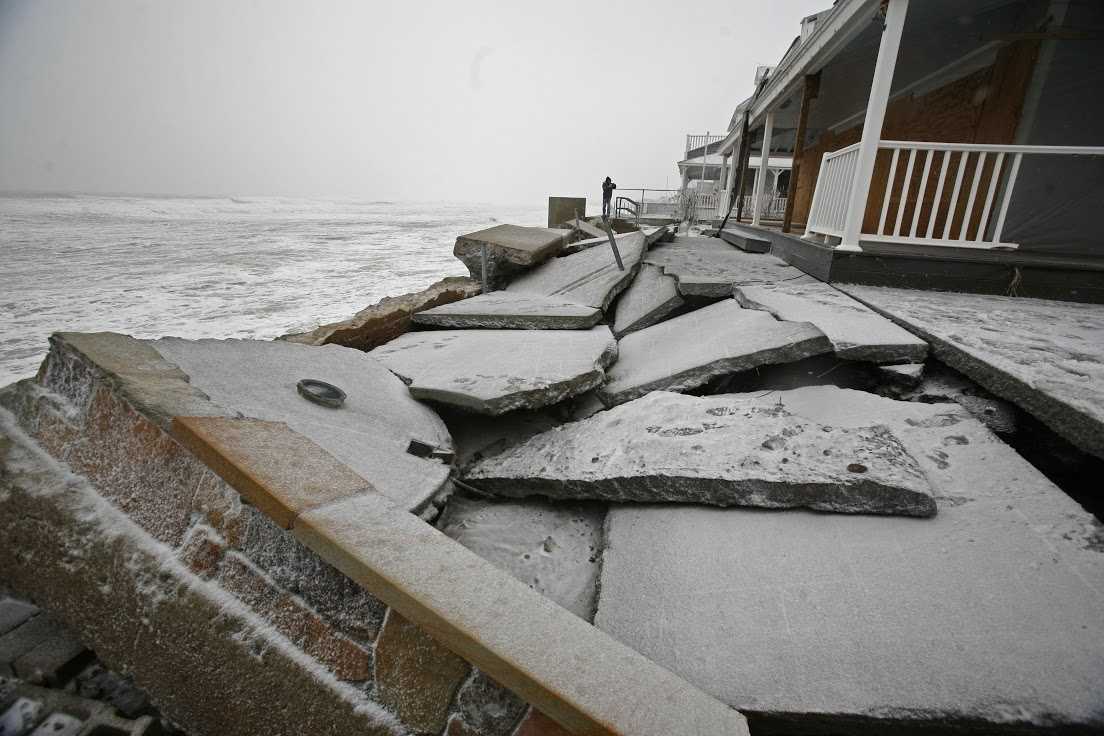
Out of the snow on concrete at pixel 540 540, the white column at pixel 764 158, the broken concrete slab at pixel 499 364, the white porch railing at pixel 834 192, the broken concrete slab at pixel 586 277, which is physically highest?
the white column at pixel 764 158

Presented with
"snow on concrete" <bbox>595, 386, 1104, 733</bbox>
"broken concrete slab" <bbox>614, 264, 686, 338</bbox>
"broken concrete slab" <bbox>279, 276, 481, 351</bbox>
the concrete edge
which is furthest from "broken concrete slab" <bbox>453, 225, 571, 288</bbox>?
the concrete edge

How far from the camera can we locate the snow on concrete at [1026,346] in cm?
164

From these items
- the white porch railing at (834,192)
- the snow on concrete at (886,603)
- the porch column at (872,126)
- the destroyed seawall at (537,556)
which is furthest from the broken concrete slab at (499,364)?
the white porch railing at (834,192)

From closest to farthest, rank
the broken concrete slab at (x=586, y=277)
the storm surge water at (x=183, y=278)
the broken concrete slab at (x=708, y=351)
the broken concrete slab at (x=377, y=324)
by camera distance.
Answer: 1. the broken concrete slab at (x=708, y=351)
2. the broken concrete slab at (x=377, y=324)
3. the broken concrete slab at (x=586, y=277)
4. the storm surge water at (x=183, y=278)

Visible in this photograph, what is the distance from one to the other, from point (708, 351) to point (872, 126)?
3.06 metres

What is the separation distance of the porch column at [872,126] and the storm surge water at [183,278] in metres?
5.44

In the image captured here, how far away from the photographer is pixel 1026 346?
2.26 m

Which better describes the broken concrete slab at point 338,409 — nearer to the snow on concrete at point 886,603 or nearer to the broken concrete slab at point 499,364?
the broken concrete slab at point 499,364

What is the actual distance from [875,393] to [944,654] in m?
1.59

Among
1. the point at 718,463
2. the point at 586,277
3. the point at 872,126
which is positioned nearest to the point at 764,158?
the point at 872,126

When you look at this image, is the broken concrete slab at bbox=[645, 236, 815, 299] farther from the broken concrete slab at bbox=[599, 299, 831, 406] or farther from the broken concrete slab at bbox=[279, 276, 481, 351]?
the broken concrete slab at bbox=[279, 276, 481, 351]

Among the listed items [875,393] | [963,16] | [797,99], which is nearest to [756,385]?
[875,393]

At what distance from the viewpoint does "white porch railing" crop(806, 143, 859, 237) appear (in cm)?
444

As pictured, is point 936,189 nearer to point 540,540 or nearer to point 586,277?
point 586,277
